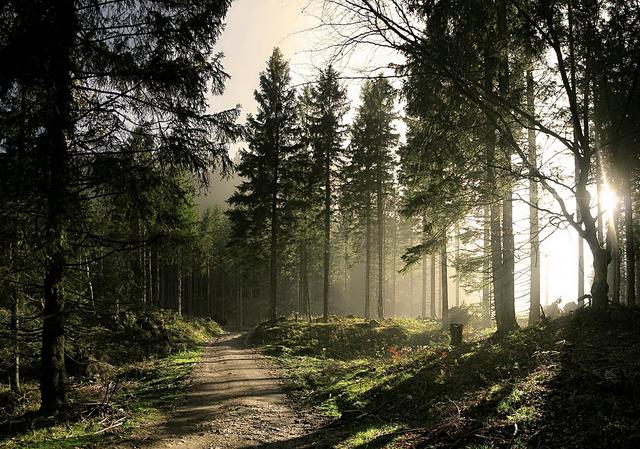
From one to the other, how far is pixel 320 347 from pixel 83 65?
1485cm

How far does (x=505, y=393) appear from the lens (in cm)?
607

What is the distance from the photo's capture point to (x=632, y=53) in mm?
6977

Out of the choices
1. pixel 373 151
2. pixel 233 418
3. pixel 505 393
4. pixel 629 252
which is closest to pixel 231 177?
pixel 233 418

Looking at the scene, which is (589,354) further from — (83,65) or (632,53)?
(83,65)

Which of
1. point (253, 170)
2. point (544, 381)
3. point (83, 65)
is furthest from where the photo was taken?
point (253, 170)

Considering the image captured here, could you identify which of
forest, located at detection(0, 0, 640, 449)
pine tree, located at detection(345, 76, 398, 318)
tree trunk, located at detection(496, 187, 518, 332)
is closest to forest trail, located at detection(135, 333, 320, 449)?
forest, located at detection(0, 0, 640, 449)

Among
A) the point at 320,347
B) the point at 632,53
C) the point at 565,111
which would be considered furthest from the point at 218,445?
the point at 320,347

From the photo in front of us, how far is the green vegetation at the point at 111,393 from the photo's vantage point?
6941 millimetres

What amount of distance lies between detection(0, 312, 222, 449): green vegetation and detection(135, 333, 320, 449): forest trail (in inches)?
22.3

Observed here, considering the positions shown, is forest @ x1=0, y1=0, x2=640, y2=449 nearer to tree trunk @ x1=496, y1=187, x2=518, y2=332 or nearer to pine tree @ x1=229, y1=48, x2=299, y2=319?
tree trunk @ x1=496, y1=187, x2=518, y2=332

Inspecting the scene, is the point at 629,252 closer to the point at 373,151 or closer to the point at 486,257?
the point at 486,257

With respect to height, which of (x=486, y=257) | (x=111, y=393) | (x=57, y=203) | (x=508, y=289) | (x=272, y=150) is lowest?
(x=111, y=393)

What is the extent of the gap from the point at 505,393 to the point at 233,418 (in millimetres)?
5353

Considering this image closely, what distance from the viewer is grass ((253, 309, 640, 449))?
4.60 metres
